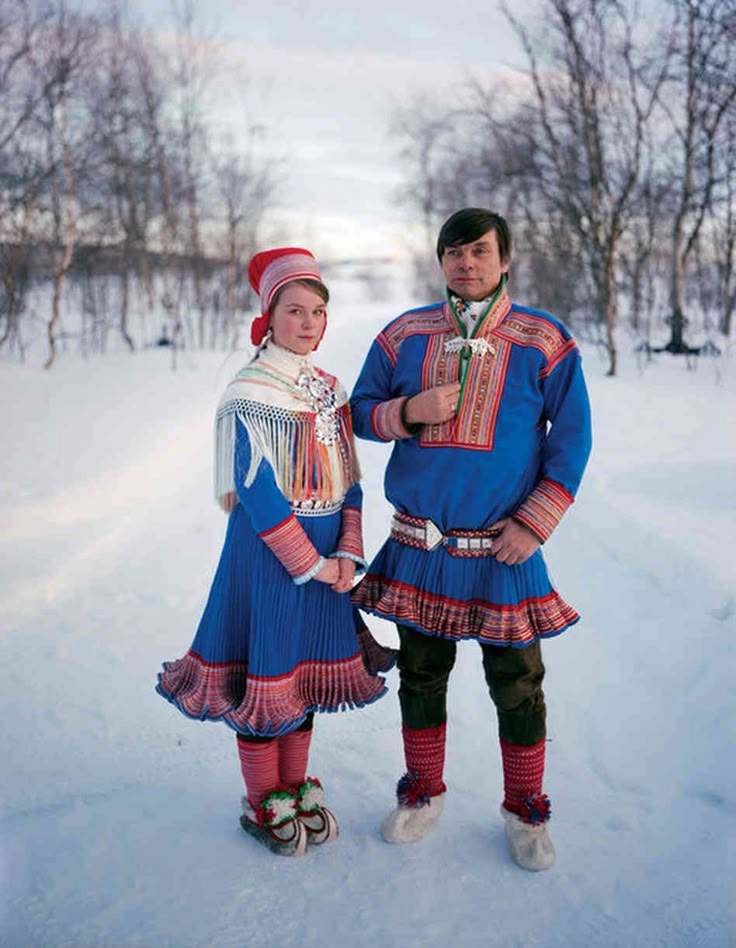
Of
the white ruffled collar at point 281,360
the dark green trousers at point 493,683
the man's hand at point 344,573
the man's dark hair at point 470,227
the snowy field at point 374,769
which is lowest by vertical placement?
the snowy field at point 374,769

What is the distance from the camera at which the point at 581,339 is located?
468 inches

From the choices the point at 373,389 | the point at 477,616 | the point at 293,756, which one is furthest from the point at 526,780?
the point at 373,389

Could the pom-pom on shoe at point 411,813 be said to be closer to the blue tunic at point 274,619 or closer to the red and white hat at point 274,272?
the blue tunic at point 274,619

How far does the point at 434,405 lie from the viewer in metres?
1.81

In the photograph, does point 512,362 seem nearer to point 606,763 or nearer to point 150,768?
point 606,763

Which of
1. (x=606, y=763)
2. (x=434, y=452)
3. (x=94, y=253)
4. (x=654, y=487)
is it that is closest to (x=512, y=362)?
(x=434, y=452)

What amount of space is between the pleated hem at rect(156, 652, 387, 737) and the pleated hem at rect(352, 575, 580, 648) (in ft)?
0.65

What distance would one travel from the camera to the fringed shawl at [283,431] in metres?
1.83

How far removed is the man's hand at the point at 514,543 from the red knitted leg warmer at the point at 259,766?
79cm

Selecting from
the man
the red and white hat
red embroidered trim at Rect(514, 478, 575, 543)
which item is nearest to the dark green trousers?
the man

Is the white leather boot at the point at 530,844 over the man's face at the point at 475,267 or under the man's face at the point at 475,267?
under

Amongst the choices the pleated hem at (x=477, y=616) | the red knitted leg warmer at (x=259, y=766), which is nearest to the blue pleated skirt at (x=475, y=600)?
the pleated hem at (x=477, y=616)

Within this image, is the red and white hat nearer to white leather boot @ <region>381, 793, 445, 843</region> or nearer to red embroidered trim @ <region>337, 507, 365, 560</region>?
red embroidered trim @ <region>337, 507, 365, 560</region>

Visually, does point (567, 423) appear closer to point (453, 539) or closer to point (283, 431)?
point (453, 539)
